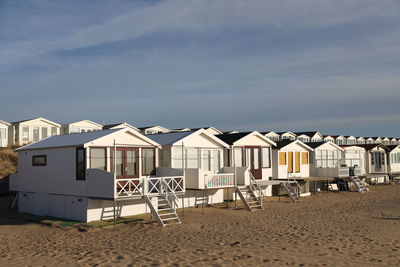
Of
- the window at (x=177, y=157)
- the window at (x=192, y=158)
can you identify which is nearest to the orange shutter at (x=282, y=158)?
the window at (x=192, y=158)

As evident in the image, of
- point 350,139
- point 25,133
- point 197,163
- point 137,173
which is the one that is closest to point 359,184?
point 197,163

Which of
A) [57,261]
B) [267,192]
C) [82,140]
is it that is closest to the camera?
[57,261]

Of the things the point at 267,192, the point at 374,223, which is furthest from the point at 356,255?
the point at 267,192

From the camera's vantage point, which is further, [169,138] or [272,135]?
[272,135]

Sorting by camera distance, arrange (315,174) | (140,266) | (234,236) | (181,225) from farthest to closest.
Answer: (315,174) → (181,225) → (234,236) → (140,266)

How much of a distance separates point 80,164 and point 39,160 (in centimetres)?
369

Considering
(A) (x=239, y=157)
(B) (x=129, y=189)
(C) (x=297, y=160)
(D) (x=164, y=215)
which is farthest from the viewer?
(C) (x=297, y=160)

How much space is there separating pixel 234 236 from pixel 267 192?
1332 centimetres

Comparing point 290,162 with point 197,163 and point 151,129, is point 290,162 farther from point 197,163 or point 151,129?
point 151,129

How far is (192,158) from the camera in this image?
23.1 meters

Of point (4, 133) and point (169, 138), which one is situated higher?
point (4, 133)

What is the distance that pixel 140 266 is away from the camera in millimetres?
10844

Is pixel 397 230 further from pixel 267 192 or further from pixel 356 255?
pixel 267 192

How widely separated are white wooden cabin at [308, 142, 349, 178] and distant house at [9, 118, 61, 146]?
26.6m
